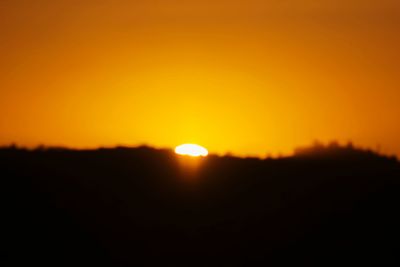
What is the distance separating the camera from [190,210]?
26.8 m

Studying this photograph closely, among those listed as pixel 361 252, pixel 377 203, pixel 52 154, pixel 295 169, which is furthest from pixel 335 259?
pixel 52 154

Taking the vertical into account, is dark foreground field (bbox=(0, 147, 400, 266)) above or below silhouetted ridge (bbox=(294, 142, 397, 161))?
below

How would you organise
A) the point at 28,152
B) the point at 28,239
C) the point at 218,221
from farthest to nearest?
1. the point at 28,152
2. the point at 218,221
3. the point at 28,239

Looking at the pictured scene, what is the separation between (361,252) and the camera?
82.2 ft

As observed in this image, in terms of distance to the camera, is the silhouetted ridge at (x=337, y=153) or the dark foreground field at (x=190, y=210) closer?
the dark foreground field at (x=190, y=210)

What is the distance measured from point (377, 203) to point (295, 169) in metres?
2.51

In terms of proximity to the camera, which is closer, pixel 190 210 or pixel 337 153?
pixel 190 210

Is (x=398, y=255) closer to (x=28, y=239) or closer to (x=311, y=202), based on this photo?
(x=311, y=202)

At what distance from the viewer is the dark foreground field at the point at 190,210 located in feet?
81.4

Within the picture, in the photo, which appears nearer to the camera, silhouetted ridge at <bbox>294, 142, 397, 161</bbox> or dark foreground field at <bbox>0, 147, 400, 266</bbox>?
dark foreground field at <bbox>0, 147, 400, 266</bbox>

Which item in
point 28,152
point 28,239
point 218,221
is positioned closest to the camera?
point 28,239

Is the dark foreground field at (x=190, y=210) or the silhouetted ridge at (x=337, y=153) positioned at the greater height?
the silhouetted ridge at (x=337, y=153)

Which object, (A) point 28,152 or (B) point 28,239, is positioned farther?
(A) point 28,152

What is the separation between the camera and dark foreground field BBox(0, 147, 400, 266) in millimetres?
24797
